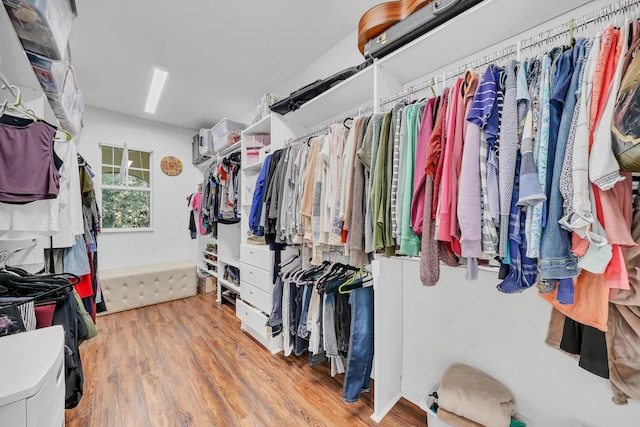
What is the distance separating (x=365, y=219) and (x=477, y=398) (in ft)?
3.34

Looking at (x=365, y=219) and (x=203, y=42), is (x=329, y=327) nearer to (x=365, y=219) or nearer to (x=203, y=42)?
(x=365, y=219)

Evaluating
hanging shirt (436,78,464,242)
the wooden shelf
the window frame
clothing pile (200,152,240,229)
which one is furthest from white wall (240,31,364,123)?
the window frame

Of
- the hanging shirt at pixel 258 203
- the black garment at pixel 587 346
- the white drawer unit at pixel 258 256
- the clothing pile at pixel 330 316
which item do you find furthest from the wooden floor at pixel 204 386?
the hanging shirt at pixel 258 203

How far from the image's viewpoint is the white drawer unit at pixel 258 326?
87.3 inches

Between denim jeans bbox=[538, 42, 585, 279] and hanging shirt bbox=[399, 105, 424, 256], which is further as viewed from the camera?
hanging shirt bbox=[399, 105, 424, 256]

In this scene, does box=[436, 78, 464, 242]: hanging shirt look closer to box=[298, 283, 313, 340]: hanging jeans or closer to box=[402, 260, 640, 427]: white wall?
box=[402, 260, 640, 427]: white wall

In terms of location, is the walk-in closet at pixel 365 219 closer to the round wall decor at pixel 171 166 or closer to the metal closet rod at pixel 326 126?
the metal closet rod at pixel 326 126

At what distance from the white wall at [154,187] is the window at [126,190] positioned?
94 millimetres

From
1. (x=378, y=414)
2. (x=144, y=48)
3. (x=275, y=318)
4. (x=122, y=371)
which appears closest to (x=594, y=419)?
(x=378, y=414)

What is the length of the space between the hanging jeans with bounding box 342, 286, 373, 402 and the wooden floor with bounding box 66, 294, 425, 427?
0.17m

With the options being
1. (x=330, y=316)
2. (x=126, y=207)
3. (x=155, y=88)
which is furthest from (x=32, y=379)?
(x=126, y=207)

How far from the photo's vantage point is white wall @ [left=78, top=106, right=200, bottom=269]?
3.60 m

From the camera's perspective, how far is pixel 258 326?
2303 mm

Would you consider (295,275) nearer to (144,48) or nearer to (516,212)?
(516,212)
